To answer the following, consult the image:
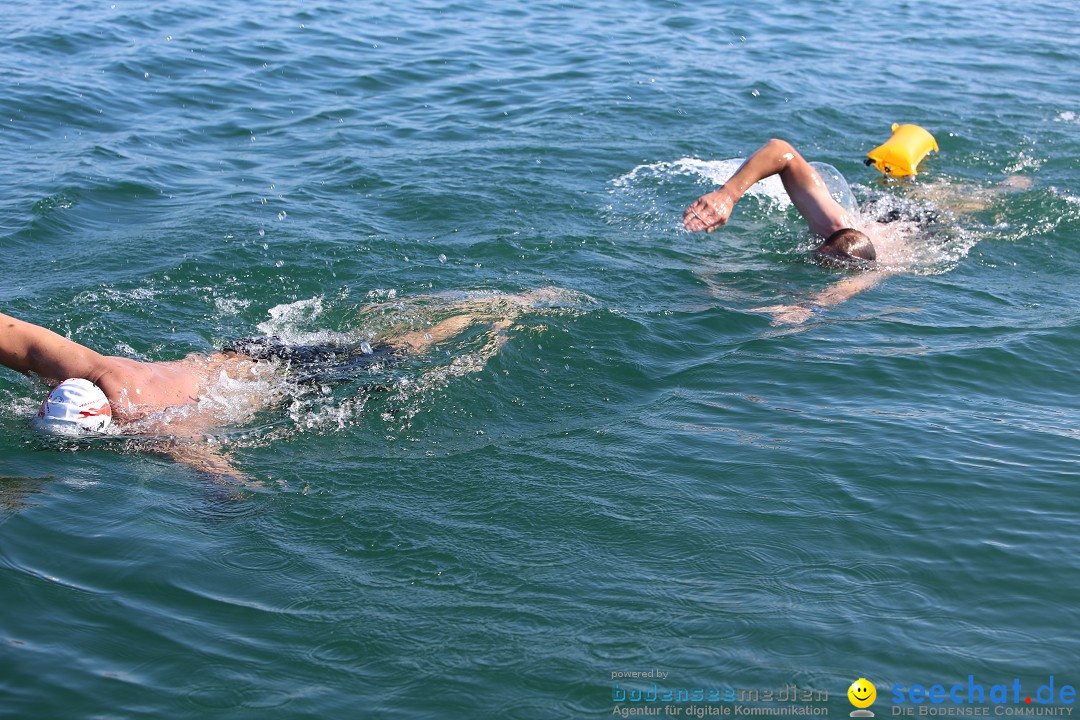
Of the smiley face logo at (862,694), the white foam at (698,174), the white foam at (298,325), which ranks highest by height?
the white foam at (698,174)

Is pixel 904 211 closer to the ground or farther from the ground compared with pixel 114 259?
farther from the ground

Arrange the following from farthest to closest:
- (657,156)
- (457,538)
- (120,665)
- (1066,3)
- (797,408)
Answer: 1. (1066,3)
2. (657,156)
3. (797,408)
4. (457,538)
5. (120,665)

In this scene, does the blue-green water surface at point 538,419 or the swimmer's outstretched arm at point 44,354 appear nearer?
the blue-green water surface at point 538,419

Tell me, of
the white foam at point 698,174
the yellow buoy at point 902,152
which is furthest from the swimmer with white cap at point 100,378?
the yellow buoy at point 902,152

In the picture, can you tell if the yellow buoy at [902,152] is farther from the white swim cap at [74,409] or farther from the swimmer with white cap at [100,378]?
the white swim cap at [74,409]

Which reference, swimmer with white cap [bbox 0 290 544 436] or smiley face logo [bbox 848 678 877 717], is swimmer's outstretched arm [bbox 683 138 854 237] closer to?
swimmer with white cap [bbox 0 290 544 436]

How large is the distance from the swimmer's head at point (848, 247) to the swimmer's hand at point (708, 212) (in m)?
1.62

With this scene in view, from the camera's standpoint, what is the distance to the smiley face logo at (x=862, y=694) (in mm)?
4082

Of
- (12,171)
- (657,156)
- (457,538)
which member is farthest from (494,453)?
(12,171)

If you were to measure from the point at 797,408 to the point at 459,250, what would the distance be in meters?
3.63

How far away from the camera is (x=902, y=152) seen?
10328 millimetres

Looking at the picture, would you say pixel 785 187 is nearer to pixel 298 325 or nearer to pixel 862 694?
pixel 298 325

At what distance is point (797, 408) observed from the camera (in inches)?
256

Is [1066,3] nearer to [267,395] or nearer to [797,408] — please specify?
[797,408]
